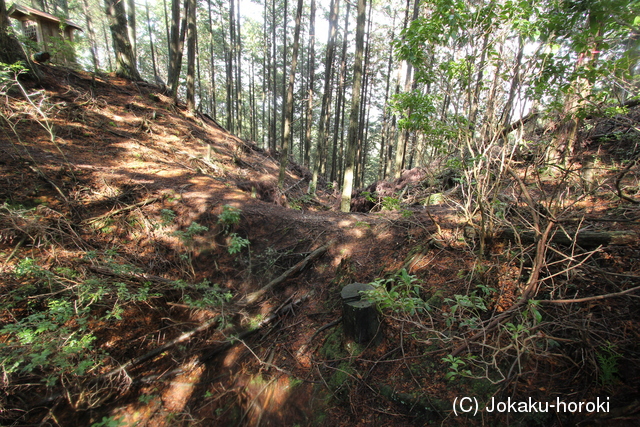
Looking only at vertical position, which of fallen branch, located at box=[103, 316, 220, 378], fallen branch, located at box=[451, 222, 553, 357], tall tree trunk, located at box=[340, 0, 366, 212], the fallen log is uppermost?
tall tree trunk, located at box=[340, 0, 366, 212]

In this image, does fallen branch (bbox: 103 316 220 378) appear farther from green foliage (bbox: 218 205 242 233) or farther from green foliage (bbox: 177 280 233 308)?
green foliage (bbox: 218 205 242 233)

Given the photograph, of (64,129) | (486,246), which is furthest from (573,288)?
(64,129)

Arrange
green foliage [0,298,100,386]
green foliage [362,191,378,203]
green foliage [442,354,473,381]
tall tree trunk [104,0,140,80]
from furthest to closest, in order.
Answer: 1. tall tree trunk [104,0,140,80]
2. green foliage [362,191,378,203]
3. green foliage [0,298,100,386]
4. green foliage [442,354,473,381]

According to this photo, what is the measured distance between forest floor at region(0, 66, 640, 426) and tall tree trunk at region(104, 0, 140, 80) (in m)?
6.43

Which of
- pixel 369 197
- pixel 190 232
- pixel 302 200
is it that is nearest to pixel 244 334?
pixel 190 232

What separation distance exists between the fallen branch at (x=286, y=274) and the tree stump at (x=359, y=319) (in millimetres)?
1525

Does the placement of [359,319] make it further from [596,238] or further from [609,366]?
[596,238]

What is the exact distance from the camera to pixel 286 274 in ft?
15.1

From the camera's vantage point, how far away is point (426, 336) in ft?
9.60

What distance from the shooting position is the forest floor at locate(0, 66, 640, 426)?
2.25 metres

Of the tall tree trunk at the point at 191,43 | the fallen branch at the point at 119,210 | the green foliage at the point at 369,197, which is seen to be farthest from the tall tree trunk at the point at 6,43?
the green foliage at the point at 369,197

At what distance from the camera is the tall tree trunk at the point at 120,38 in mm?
10336

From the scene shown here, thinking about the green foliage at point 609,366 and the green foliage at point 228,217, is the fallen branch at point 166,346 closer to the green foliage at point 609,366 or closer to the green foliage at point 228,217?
the green foliage at point 228,217

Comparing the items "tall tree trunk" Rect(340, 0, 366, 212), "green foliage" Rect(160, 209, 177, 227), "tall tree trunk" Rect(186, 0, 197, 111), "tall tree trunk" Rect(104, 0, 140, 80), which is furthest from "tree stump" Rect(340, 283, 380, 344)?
"tall tree trunk" Rect(104, 0, 140, 80)
